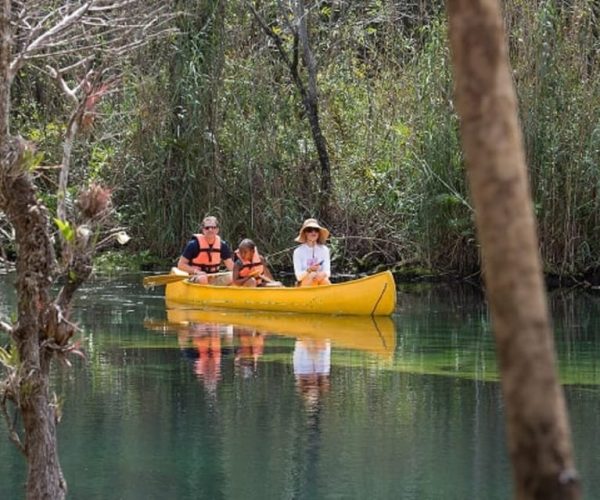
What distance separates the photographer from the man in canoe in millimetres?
16188

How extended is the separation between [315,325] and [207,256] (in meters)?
2.12

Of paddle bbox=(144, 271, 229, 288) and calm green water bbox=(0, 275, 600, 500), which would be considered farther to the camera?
paddle bbox=(144, 271, 229, 288)

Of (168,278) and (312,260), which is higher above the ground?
(312,260)

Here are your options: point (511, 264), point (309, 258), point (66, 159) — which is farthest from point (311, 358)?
point (511, 264)

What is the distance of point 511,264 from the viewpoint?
7.94 feet

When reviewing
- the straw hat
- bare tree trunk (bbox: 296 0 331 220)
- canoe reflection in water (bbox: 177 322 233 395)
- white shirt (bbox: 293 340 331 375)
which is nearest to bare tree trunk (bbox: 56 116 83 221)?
canoe reflection in water (bbox: 177 322 233 395)

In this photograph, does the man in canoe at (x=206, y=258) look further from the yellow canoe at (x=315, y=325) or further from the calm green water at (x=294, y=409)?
the calm green water at (x=294, y=409)

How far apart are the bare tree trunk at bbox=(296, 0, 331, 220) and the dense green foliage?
133 mm

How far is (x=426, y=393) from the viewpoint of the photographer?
10.5m

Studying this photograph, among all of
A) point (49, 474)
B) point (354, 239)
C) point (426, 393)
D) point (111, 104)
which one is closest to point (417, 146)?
point (354, 239)

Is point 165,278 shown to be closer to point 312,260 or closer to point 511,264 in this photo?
point 312,260

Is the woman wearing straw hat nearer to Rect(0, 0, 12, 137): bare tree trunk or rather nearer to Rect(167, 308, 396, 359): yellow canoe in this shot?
Rect(167, 308, 396, 359): yellow canoe

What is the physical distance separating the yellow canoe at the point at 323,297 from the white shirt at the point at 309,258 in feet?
1.01

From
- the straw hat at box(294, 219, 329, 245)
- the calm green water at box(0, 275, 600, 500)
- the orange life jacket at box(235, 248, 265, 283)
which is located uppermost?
the straw hat at box(294, 219, 329, 245)
